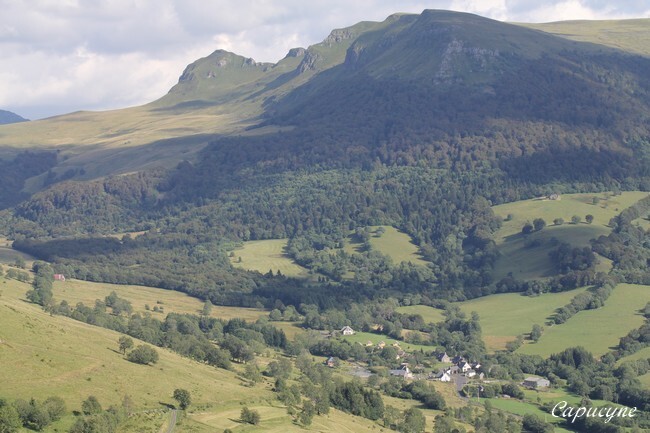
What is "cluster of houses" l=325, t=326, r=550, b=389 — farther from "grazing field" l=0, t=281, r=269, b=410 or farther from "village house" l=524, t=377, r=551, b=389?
"grazing field" l=0, t=281, r=269, b=410

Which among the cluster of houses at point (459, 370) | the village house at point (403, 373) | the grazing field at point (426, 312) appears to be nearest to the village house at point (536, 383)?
the cluster of houses at point (459, 370)

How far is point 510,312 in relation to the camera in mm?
167750

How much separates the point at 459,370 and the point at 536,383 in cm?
1252

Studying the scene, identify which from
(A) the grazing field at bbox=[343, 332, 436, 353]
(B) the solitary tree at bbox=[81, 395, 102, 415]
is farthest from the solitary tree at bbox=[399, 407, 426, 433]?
(A) the grazing field at bbox=[343, 332, 436, 353]

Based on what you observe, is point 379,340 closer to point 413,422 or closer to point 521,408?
point 521,408

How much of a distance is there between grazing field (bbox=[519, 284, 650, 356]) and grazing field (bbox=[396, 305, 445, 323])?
22025 mm

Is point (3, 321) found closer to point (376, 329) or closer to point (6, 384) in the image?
point (6, 384)

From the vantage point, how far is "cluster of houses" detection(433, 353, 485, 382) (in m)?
132

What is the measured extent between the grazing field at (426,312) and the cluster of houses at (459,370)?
2654cm

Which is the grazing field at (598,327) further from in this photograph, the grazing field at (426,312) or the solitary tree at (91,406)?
the solitary tree at (91,406)

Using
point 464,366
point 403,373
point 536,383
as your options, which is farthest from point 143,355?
point 536,383

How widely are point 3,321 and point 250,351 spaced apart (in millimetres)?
37236

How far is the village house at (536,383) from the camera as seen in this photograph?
128 metres

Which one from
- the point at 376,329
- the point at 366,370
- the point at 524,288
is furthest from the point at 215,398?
the point at 524,288
